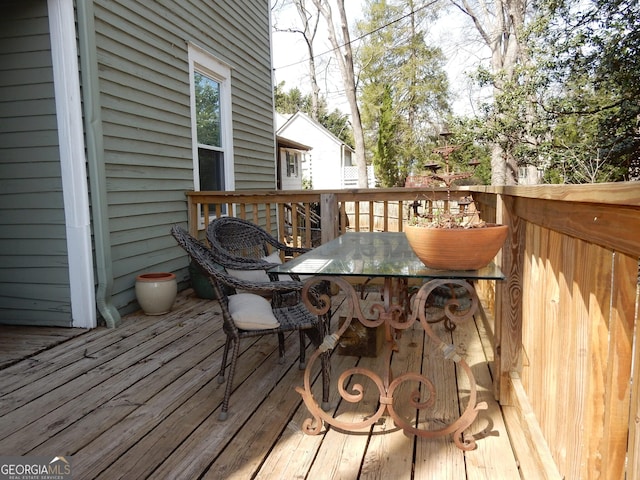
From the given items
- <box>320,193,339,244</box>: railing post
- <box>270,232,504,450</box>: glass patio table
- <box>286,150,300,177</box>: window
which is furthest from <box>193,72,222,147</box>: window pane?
<box>286,150,300,177</box>: window

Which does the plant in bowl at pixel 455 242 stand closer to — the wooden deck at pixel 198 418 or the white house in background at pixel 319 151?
the wooden deck at pixel 198 418

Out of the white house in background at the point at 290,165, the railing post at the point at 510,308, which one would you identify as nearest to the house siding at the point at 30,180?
the railing post at the point at 510,308

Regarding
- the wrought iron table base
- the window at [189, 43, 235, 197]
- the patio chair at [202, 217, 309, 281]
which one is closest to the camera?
the wrought iron table base

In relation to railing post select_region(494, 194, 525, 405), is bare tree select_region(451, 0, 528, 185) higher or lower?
higher

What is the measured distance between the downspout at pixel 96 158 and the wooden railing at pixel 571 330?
2.73 metres

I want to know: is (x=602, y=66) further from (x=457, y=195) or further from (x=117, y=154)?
(x=117, y=154)

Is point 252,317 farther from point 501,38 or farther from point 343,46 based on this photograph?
point 501,38

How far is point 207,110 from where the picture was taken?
543cm

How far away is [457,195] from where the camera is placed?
4051mm

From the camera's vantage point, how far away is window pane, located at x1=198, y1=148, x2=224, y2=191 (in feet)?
17.4

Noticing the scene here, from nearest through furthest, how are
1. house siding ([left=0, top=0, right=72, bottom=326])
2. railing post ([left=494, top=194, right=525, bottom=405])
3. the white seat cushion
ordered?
railing post ([left=494, top=194, right=525, bottom=405])
the white seat cushion
house siding ([left=0, top=0, right=72, bottom=326])

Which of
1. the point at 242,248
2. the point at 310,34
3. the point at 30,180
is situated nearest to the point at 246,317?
the point at 242,248

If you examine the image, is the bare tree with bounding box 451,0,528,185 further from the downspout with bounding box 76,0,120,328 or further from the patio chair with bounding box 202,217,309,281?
the downspout with bounding box 76,0,120,328

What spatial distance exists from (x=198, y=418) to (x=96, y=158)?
2.23 metres
